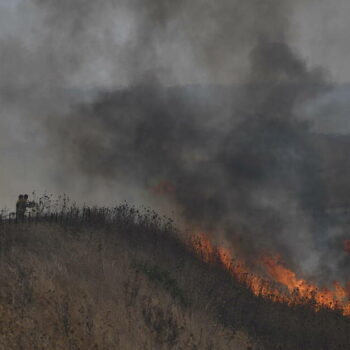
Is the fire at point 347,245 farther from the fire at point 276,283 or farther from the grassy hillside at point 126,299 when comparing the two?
the grassy hillside at point 126,299

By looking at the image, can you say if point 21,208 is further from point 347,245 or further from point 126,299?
point 347,245

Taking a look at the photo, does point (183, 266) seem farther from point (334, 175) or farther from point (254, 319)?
point (334, 175)

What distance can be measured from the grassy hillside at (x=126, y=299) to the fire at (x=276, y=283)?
72 cm

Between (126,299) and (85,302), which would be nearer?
(85,302)

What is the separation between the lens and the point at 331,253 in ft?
68.1

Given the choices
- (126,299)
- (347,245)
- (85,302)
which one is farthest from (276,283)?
(85,302)

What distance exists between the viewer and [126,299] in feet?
37.4

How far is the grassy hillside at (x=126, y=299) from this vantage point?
9.27m

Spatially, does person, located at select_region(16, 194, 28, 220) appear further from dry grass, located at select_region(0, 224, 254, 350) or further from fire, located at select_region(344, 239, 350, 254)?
fire, located at select_region(344, 239, 350, 254)

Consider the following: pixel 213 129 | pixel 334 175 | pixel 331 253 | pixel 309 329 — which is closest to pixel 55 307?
pixel 309 329

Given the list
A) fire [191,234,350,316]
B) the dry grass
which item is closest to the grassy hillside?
the dry grass

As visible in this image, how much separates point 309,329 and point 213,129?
16.2 metres

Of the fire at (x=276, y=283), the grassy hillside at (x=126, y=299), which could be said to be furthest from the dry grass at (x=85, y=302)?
the fire at (x=276, y=283)

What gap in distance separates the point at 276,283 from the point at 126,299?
28.0 ft
